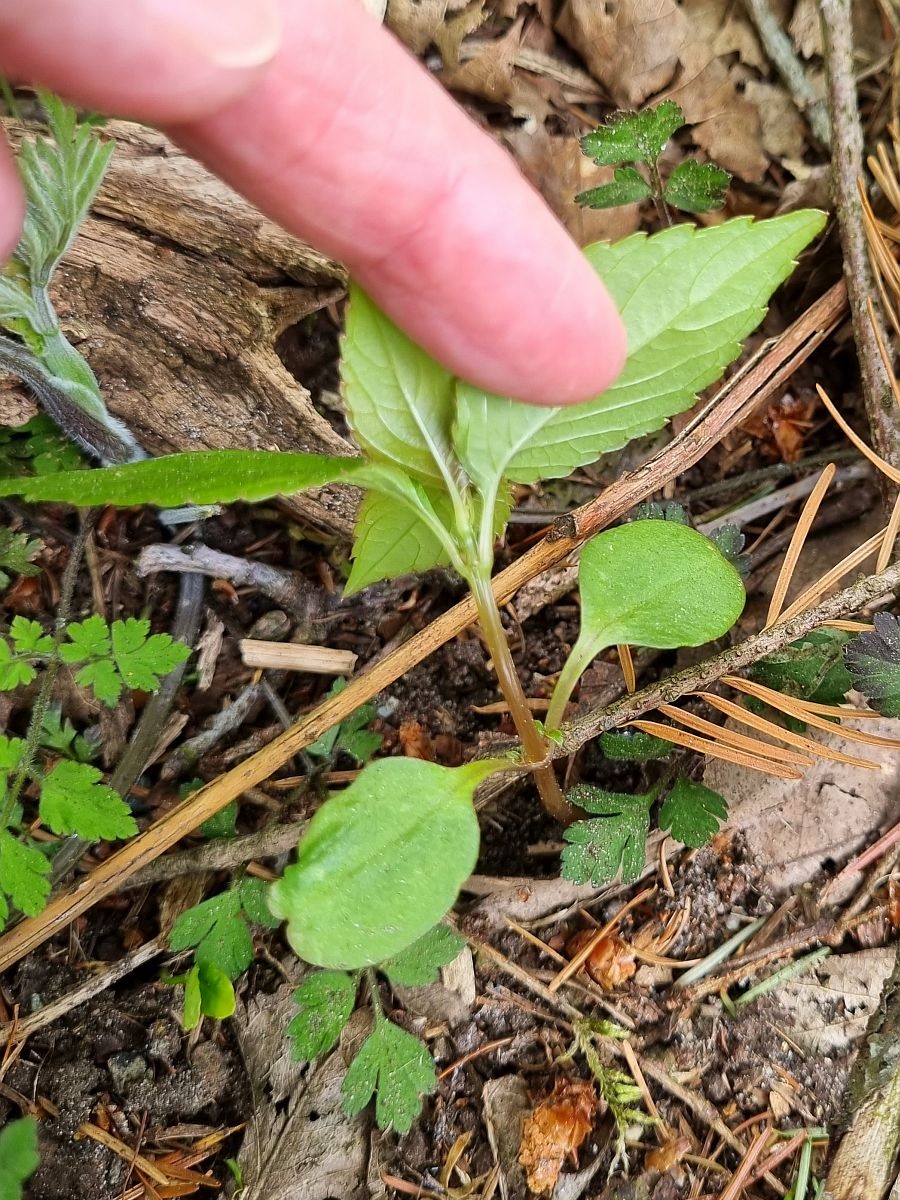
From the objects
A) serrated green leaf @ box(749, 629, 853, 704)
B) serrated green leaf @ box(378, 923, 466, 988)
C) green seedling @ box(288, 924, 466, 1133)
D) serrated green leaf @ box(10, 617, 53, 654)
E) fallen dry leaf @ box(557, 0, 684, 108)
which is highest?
fallen dry leaf @ box(557, 0, 684, 108)

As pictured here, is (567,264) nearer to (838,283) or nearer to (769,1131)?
(838,283)

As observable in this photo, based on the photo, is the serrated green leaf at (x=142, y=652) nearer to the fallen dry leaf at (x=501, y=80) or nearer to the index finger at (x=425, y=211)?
the index finger at (x=425, y=211)

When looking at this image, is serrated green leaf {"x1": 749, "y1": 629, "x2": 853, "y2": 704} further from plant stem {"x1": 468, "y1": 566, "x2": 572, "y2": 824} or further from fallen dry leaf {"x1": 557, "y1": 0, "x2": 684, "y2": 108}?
fallen dry leaf {"x1": 557, "y1": 0, "x2": 684, "y2": 108}

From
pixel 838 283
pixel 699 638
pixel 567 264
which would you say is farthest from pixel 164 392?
pixel 838 283

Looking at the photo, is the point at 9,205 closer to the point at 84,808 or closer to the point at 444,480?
the point at 444,480

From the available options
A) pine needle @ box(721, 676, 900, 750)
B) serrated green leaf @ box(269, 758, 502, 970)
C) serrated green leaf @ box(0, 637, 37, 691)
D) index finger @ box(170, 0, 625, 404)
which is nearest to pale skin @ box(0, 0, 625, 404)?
index finger @ box(170, 0, 625, 404)
